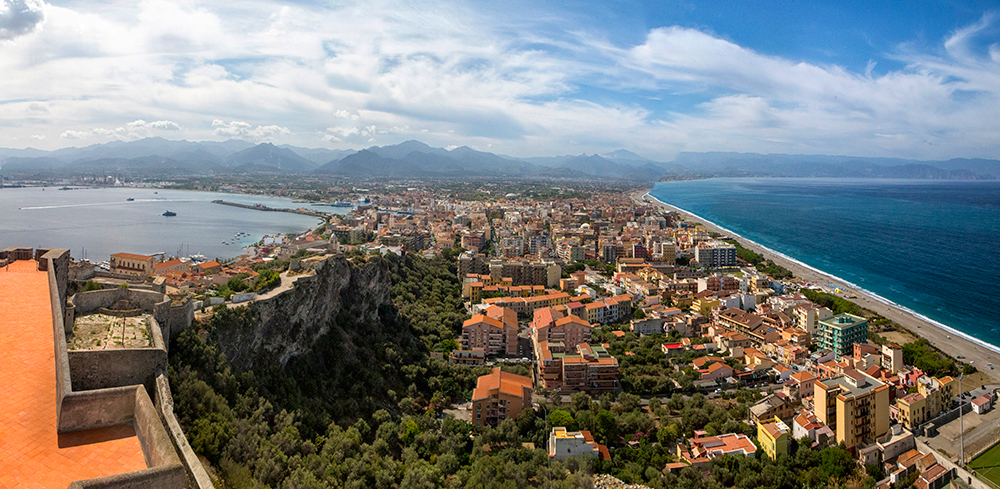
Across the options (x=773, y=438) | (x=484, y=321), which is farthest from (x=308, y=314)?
(x=773, y=438)

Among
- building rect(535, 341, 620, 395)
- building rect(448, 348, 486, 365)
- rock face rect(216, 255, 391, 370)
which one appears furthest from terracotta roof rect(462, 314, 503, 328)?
rock face rect(216, 255, 391, 370)

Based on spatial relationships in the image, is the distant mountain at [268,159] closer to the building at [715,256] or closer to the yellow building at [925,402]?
the building at [715,256]

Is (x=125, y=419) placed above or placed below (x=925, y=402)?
above

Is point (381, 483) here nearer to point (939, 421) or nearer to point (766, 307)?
point (939, 421)

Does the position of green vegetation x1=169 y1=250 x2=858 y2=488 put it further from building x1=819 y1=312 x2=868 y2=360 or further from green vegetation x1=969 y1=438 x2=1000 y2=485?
building x1=819 y1=312 x2=868 y2=360

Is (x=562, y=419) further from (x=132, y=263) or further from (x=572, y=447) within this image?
(x=132, y=263)
